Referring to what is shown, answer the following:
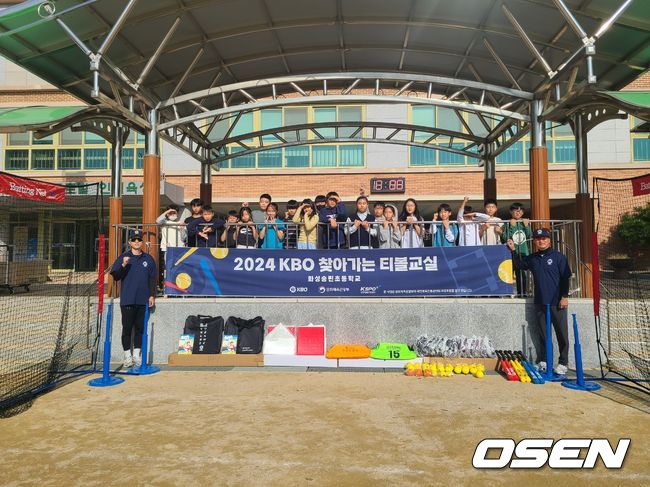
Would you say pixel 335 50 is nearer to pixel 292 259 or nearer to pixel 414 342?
pixel 292 259

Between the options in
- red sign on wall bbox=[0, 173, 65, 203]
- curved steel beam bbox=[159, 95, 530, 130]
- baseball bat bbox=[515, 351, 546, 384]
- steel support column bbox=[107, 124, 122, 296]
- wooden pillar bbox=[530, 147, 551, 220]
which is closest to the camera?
baseball bat bbox=[515, 351, 546, 384]

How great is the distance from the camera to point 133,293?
24.4 feet

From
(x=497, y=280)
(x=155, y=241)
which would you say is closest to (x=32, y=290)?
(x=155, y=241)

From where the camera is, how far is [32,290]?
57.2 ft

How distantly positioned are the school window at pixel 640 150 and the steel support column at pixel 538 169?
17174 millimetres

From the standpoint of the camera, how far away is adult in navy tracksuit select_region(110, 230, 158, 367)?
7.46 meters

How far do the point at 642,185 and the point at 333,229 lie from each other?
947 cm

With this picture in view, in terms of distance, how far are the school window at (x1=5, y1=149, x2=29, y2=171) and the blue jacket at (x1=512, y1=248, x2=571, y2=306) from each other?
1015 inches

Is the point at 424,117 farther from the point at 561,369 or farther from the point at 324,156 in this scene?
the point at 561,369

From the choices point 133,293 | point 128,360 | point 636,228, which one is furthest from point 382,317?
point 636,228

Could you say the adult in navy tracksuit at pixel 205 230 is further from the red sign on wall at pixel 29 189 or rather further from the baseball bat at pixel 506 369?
the red sign on wall at pixel 29 189

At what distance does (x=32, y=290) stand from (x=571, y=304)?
18.0 meters

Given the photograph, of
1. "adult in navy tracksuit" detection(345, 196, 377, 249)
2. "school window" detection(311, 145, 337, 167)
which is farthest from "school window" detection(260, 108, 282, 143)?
"adult in navy tracksuit" detection(345, 196, 377, 249)

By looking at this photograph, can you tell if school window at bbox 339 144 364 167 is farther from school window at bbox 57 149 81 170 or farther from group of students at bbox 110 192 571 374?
group of students at bbox 110 192 571 374
